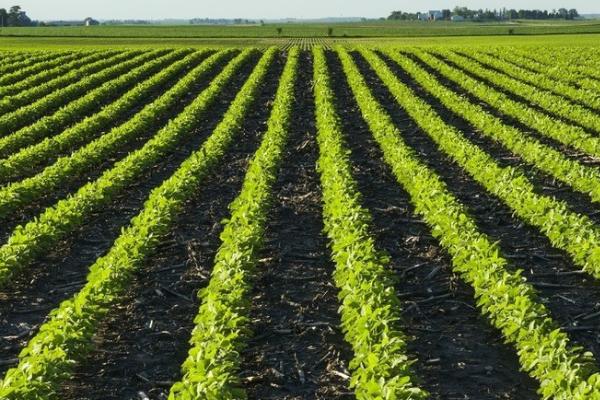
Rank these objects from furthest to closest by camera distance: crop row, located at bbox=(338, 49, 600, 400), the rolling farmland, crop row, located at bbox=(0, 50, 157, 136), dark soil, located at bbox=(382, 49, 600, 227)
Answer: crop row, located at bbox=(0, 50, 157, 136)
dark soil, located at bbox=(382, 49, 600, 227)
the rolling farmland
crop row, located at bbox=(338, 49, 600, 400)

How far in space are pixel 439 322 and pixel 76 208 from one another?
6876 millimetres

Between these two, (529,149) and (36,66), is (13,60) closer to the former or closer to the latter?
(36,66)

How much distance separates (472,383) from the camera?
6863 mm

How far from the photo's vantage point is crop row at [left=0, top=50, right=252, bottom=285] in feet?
31.1

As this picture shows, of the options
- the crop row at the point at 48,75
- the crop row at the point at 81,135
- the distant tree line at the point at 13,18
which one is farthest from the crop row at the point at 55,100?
the distant tree line at the point at 13,18

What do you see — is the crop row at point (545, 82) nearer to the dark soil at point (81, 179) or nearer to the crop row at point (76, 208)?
the dark soil at point (81, 179)

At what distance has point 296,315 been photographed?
27.4 ft

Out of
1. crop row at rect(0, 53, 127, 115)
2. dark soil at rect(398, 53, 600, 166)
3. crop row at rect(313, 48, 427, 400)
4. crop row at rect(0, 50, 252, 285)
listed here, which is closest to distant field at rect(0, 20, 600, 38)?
crop row at rect(0, 53, 127, 115)

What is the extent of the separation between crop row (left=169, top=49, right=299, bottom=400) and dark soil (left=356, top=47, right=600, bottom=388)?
3815 mm

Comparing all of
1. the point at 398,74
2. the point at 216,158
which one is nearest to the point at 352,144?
the point at 216,158

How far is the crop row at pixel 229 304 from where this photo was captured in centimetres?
591

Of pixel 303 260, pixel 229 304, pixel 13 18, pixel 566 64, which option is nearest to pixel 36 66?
pixel 566 64

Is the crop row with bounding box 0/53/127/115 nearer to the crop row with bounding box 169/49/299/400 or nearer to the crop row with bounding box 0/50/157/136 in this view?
the crop row with bounding box 0/50/157/136

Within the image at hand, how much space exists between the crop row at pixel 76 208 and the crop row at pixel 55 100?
5.65 meters
